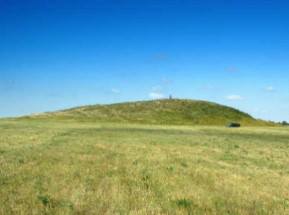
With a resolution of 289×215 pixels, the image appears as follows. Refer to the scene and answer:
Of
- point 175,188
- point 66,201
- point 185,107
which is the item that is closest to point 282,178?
point 175,188

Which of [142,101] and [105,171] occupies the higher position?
[142,101]

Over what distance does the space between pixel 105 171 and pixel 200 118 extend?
8680 cm

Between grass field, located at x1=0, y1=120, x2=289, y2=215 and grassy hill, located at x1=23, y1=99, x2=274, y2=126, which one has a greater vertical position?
grassy hill, located at x1=23, y1=99, x2=274, y2=126

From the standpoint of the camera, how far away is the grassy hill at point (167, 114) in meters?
89.8

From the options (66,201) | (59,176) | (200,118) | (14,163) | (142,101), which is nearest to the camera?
(66,201)

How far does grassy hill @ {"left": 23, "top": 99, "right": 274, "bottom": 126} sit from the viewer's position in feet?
294

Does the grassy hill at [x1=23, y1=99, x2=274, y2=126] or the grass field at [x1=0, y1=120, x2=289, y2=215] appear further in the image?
the grassy hill at [x1=23, y1=99, x2=274, y2=126]

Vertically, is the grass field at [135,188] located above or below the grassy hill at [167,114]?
below

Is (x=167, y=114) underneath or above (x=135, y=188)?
above

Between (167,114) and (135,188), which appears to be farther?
(167,114)

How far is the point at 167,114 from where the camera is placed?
100 metres

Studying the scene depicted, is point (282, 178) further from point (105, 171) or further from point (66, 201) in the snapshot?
point (66, 201)

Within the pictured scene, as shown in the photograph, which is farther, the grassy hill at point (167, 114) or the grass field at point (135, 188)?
the grassy hill at point (167, 114)

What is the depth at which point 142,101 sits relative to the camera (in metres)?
135
